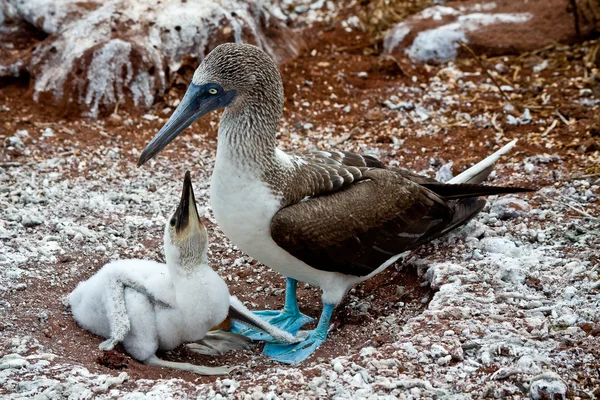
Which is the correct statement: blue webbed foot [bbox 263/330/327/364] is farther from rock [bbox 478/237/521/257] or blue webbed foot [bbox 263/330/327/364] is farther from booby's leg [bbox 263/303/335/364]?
rock [bbox 478/237/521/257]

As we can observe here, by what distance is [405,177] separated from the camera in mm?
5520

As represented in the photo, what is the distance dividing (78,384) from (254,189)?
4.68 feet

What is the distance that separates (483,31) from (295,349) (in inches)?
200

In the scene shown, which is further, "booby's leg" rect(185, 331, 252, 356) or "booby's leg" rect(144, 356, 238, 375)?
"booby's leg" rect(185, 331, 252, 356)

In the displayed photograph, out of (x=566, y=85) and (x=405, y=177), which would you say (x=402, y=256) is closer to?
(x=405, y=177)

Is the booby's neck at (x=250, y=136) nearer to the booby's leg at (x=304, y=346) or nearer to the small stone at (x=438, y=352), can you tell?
the booby's leg at (x=304, y=346)

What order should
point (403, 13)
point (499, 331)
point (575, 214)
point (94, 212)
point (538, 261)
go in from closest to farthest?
point (499, 331), point (538, 261), point (575, 214), point (94, 212), point (403, 13)

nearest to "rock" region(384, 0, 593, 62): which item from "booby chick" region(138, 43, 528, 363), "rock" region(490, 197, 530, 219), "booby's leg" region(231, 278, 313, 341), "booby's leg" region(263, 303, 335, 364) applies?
"rock" region(490, 197, 530, 219)

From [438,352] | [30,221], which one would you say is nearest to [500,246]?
[438,352]

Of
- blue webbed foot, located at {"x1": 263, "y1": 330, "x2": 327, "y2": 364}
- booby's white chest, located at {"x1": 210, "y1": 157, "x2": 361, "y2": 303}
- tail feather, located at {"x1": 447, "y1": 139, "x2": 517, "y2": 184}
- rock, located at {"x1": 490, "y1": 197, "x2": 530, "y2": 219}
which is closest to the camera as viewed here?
booby's white chest, located at {"x1": 210, "y1": 157, "x2": 361, "y2": 303}

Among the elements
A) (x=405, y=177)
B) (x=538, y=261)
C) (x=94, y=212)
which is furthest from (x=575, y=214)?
(x=94, y=212)

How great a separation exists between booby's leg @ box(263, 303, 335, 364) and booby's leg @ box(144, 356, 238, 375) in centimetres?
45

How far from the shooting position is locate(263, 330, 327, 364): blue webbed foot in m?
5.05

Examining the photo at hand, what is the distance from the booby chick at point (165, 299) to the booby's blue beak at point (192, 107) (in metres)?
0.27
